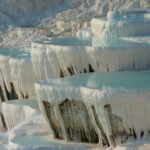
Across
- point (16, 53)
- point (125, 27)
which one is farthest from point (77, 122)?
point (16, 53)

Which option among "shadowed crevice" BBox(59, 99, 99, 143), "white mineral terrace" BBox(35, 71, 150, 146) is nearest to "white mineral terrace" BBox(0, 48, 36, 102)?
"white mineral terrace" BBox(35, 71, 150, 146)

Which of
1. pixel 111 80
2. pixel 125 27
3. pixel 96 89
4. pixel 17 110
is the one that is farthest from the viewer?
pixel 125 27

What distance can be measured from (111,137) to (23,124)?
2.24 m

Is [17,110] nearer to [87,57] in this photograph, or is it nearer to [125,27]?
[87,57]

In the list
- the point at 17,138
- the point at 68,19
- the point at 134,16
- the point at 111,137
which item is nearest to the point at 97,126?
the point at 111,137

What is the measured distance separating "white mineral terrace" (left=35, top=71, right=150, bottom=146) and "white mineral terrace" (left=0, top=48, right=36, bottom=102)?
10.2ft

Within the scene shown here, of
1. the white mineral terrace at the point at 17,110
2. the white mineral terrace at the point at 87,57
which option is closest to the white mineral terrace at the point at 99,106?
the white mineral terrace at the point at 87,57

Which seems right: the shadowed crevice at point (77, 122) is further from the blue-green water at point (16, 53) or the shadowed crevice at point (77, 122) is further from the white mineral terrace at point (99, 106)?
the blue-green water at point (16, 53)

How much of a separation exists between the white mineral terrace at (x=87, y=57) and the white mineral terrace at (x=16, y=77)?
0.86 meters

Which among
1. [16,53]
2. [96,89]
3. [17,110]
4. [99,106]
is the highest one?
[96,89]

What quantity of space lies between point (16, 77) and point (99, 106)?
5.04 meters

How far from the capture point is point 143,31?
56.5 ft

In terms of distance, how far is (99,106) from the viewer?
13469 millimetres

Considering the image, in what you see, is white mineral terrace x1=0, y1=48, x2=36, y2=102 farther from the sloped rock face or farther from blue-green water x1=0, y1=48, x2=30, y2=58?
the sloped rock face
